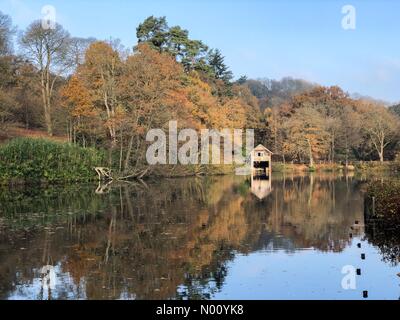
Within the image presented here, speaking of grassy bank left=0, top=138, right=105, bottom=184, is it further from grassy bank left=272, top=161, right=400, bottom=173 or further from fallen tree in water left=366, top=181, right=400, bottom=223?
grassy bank left=272, top=161, right=400, bottom=173

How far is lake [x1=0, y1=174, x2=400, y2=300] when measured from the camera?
8.09 meters

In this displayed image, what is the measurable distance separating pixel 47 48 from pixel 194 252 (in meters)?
33.7

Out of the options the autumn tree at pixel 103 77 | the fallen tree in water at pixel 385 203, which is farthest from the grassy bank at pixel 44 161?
the fallen tree in water at pixel 385 203

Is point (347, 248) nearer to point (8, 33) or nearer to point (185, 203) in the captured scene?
point (185, 203)

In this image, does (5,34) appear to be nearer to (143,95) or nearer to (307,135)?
(143,95)

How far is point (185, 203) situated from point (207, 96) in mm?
24569

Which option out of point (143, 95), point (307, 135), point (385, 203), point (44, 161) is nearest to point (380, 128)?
point (307, 135)

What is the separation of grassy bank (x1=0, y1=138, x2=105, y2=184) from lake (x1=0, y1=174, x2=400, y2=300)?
33.4 ft

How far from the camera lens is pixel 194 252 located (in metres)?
11.1

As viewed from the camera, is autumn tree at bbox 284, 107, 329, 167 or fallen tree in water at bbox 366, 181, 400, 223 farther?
autumn tree at bbox 284, 107, 329, 167

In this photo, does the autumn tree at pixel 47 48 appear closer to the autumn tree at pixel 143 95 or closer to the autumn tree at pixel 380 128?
the autumn tree at pixel 143 95

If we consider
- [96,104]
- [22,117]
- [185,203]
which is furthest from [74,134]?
[185,203]

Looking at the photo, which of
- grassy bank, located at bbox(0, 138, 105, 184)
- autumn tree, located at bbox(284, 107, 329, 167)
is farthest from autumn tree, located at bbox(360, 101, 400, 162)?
grassy bank, located at bbox(0, 138, 105, 184)

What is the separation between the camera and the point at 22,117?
47281 mm
